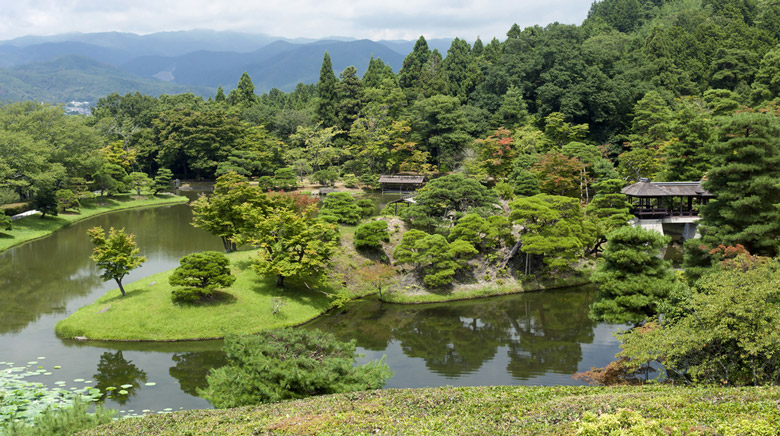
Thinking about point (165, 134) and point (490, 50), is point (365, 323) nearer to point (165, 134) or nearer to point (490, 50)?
point (165, 134)

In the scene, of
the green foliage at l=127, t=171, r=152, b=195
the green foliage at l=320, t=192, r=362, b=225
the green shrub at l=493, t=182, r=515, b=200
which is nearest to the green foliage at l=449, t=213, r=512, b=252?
the green foliage at l=320, t=192, r=362, b=225

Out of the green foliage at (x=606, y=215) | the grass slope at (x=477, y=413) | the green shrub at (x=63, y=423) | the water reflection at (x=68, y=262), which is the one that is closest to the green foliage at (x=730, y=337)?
the grass slope at (x=477, y=413)

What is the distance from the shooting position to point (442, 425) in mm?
8844

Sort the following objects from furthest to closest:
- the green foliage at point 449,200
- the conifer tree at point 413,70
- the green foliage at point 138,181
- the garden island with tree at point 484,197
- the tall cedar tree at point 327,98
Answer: the conifer tree at point 413,70, the tall cedar tree at point 327,98, the green foliage at point 138,181, the green foliage at point 449,200, the garden island with tree at point 484,197

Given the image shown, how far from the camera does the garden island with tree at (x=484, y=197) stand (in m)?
12.3

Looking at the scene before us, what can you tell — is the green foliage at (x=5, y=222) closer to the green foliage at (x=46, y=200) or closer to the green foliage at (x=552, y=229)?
the green foliage at (x=46, y=200)

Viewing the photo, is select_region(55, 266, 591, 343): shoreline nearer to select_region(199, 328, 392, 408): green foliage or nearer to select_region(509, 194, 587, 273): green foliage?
select_region(509, 194, 587, 273): green foliage

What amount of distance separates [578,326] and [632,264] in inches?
183

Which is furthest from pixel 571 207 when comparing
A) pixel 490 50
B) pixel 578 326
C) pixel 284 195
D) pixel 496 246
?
pixel 490 50

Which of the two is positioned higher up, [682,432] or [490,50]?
[490,50]

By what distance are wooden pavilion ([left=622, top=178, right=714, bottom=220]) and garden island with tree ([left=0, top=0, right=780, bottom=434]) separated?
1494 millimetres

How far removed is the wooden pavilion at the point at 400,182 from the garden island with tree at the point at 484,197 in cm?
150

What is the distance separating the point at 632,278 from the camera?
17344 millimetres

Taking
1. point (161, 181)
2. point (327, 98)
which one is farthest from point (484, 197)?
point (327, 98)
